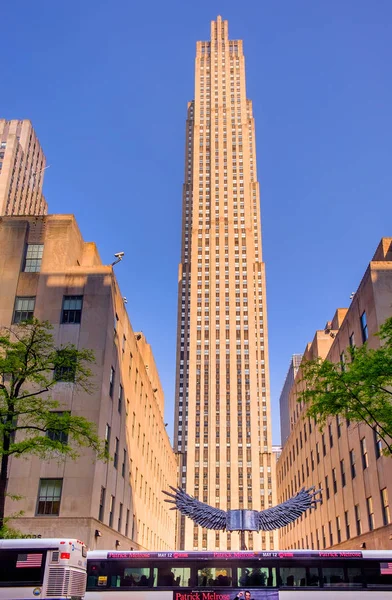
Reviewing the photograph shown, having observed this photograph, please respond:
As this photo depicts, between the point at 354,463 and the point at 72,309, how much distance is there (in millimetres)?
26595

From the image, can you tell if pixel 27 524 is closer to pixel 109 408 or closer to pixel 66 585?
pixel 109 408

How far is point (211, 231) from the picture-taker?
514 ft

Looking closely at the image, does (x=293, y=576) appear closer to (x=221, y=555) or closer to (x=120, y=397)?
(x=221, y=555)

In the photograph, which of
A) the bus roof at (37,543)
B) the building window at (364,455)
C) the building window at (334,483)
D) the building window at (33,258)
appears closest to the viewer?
→ the bus roof at (37,543)

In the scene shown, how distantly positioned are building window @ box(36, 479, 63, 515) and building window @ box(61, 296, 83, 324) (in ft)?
37.9

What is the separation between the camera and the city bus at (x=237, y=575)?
24031 mm

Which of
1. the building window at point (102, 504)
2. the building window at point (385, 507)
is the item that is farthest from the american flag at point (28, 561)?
the building window at point (385, 507)

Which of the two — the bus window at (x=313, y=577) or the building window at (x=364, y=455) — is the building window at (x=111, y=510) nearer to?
the building window at (x=364, y=455)

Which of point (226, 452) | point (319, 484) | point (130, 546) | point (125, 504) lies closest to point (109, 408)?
point (125, 504)

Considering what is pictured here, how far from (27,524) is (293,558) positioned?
18.2 m

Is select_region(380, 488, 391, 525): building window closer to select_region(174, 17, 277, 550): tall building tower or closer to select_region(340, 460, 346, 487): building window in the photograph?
select_region(340, 460, 346, 487): building window

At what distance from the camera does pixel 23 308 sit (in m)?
42.6

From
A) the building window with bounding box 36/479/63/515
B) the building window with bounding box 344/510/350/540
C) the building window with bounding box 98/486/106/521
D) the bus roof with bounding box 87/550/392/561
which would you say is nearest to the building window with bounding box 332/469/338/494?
the building window with bounding box 344/510/350/540

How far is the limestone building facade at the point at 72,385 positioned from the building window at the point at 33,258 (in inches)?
3.1
